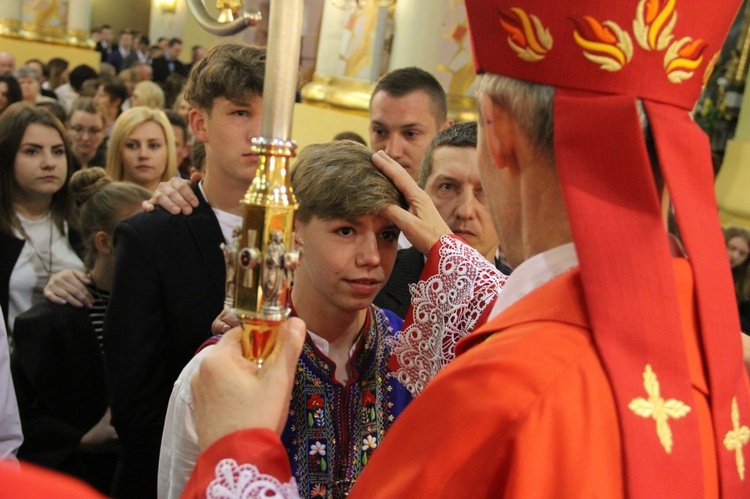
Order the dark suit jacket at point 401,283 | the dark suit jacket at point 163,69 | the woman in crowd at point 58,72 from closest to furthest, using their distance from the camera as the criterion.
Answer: the dark suit jacket at point 401,283, the woman in crowd at point 58,72, the dark suit jacket at point 163,69

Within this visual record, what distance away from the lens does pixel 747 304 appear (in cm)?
520

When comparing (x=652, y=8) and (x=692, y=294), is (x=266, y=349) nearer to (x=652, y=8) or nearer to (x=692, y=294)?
(x=692, y=294)

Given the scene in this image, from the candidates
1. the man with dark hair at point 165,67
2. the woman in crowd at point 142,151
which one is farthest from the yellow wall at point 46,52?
the woman in crowd at point 142,151

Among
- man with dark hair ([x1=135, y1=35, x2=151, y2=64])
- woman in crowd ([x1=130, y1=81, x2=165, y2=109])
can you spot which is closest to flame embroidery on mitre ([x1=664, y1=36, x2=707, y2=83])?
woman in crowd ([x1=130, y1=81, x2=165, y2=109])

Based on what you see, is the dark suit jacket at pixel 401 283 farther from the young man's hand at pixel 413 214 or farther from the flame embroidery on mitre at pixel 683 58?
the flame embroidery on mitre at pixel 683 58

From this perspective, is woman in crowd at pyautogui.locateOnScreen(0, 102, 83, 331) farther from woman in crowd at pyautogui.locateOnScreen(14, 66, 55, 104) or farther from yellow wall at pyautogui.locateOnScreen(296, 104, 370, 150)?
woman in crowd at pyautogui.locateOnScreen(14, 66, 55, 104)

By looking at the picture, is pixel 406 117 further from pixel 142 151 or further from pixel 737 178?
pixel 737 178

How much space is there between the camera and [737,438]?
1350 mm

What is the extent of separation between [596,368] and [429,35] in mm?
4952

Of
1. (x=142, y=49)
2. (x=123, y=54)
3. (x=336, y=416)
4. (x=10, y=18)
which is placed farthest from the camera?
(x=123, y=54)

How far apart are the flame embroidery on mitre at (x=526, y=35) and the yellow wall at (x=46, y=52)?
16096mm

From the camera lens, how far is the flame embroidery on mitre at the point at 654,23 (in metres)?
1.33

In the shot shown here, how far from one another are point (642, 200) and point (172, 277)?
1.73m

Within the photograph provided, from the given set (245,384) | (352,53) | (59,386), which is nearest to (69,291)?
(59,386)
